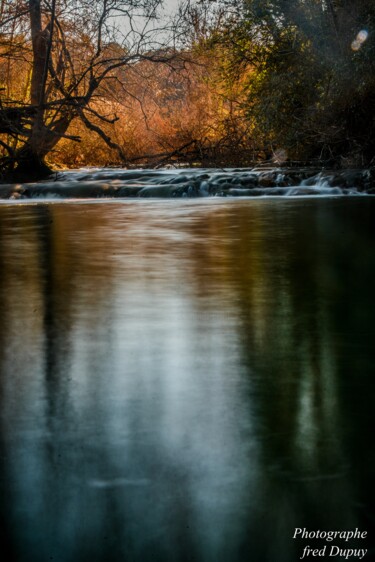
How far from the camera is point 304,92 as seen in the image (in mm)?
16516

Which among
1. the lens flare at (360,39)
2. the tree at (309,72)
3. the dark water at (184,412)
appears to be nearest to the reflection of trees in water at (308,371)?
the dark water at (184,412)

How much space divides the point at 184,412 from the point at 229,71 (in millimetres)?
17925

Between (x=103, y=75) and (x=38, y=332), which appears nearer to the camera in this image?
(x=38, y=332)

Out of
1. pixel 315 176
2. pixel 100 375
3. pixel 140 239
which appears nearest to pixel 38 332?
pixel 100 375

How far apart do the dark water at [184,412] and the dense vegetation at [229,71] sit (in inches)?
447

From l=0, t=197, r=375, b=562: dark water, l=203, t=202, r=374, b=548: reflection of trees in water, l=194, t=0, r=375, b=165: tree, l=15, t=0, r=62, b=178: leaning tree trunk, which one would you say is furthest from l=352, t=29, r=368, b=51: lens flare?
l=0, t=197, r=375, b=562: dark water

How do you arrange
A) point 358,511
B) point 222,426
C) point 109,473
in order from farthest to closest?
point 222,426
point 109,473
point 358,511

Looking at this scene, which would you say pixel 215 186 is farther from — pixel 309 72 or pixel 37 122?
pixel 37 122

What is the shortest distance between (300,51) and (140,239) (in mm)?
10739

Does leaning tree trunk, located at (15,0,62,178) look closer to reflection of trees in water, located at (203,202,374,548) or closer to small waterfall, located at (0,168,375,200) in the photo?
small waterfall, located at (0,168,375,200)

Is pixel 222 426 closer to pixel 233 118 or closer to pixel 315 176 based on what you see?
pixel 315 176

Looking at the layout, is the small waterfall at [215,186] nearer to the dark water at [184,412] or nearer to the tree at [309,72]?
the tree at [309,72]

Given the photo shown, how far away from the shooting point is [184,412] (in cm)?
220

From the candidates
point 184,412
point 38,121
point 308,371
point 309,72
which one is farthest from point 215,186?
point 184,412
